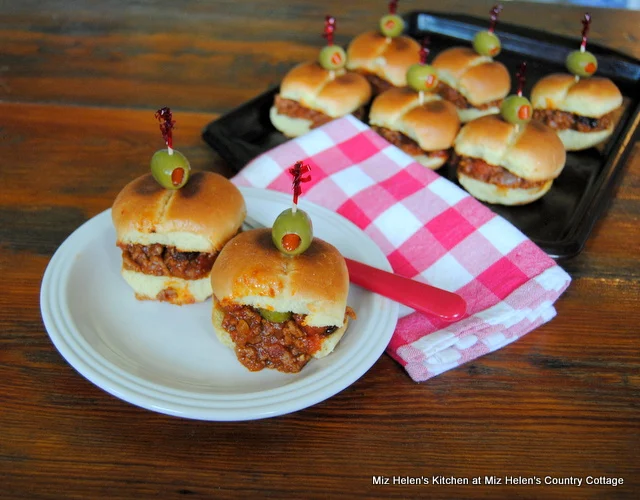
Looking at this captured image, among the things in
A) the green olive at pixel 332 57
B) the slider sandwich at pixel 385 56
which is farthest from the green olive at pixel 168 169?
the slider sandwich at pixel 385 56

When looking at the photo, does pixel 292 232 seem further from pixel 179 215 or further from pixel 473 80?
pixel 473 80

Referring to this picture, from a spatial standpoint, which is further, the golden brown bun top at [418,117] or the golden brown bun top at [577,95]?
the golden brown bun top at [577,95]

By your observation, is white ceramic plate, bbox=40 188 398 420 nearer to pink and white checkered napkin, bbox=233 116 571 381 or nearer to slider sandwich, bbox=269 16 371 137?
pink and white checkered napkin, bbox=233 116 571 381

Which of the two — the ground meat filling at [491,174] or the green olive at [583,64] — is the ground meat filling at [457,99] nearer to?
the green olive at [583,64]

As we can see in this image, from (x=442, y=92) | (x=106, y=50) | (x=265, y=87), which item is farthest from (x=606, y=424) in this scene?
(x=106, y=50)

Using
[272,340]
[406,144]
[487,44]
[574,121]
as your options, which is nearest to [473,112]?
[487,44]

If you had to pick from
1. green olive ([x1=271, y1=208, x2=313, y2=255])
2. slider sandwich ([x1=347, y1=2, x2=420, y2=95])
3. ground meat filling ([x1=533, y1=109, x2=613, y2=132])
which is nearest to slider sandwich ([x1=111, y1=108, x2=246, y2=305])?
green olive ([x1=271, y1=208, x2=313, y2=255])
